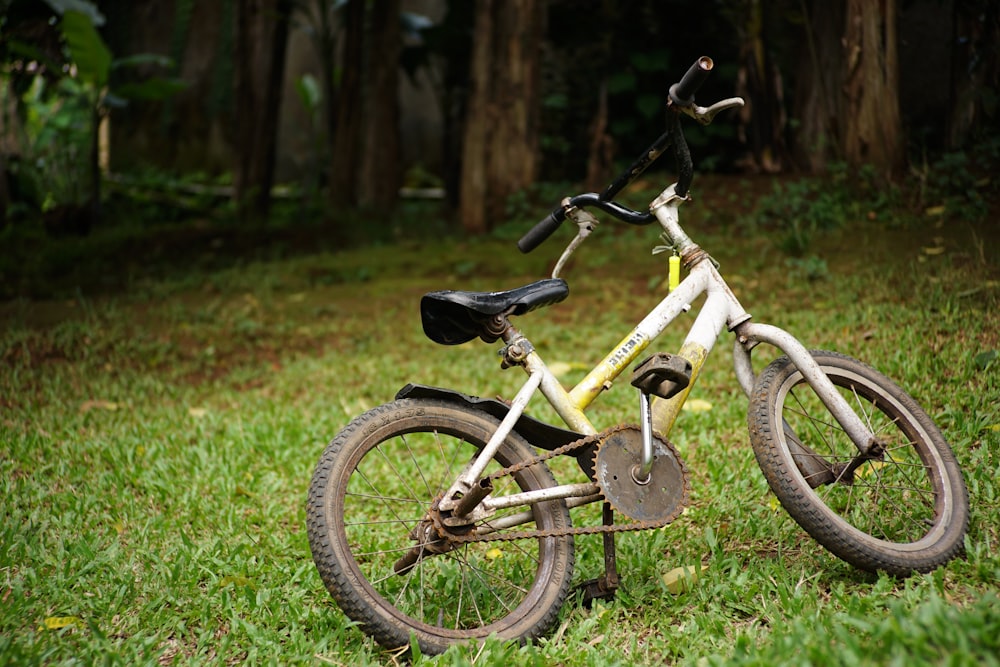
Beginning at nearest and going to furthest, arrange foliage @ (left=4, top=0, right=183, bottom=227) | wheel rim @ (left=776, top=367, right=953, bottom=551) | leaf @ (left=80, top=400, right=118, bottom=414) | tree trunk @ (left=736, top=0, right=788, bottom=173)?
wheel rim @ (left=776, top=367, right=953, bottom=551) < leaf @ (left=80, top=400, right=118, bottom=414) < tree trunk @ (left=736, top=0, right=788, bottom=173) < foliage @ (left=4, top=0, right=183, bottom=227)

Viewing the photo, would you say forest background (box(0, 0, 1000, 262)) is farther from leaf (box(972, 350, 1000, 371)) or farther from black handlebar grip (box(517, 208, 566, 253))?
black handlebar grip (box(517, 208, 566, 253))

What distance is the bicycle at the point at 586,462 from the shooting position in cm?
251

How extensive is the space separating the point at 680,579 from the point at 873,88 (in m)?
5.38

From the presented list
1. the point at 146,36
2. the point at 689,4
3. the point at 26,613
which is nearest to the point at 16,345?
the point at 26,613

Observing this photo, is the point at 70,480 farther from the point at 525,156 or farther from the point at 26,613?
the point at 525,156

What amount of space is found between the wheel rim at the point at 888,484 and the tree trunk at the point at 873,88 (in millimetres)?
4291

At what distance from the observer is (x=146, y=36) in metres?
16.9

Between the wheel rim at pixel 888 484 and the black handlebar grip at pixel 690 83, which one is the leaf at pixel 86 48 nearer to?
the black handlebar grip at pixel 690 83

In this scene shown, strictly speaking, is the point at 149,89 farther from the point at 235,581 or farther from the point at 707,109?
the point at 707,109

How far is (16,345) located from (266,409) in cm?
215

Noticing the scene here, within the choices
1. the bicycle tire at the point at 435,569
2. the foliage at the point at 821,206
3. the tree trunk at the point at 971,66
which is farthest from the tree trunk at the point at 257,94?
the bicycle tire at the point at 435,569

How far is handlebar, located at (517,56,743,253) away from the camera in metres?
2.53

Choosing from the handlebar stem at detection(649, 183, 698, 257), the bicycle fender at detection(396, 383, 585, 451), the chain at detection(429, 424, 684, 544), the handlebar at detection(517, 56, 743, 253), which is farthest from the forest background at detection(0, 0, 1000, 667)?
the handlebar at detection(517, 56, 743, 253)

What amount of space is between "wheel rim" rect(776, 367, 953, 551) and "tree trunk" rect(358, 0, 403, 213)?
8.28 metres
